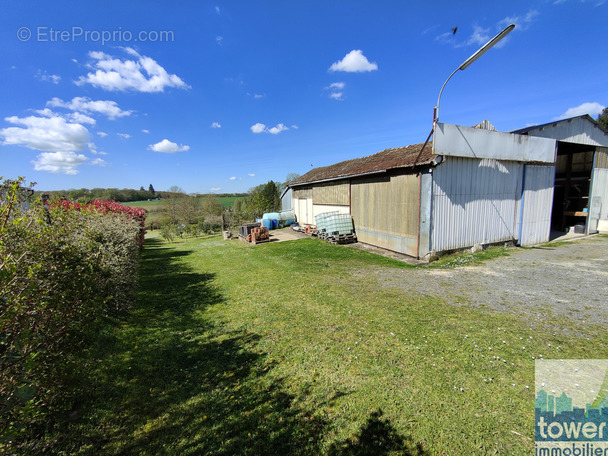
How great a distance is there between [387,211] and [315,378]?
9.29 m

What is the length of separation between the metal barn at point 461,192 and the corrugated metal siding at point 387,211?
39 millimetres

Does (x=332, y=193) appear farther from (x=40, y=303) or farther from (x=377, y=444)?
(x=40, y=303)

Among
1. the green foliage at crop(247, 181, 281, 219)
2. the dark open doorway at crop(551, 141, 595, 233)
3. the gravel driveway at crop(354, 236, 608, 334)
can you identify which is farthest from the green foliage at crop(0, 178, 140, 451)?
the green foliage at crop(247, 181, 281, 219)

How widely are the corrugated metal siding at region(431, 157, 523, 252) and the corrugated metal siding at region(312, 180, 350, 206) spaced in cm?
602

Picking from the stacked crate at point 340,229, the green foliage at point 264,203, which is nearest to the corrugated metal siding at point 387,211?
the stacked crate at point 340,229

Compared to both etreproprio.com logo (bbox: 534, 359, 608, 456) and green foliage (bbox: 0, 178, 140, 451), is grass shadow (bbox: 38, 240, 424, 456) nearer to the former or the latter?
green foliage (bbox: 0, 178, 140, 451)

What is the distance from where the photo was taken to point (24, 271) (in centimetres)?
281

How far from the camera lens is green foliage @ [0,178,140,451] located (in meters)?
1.89

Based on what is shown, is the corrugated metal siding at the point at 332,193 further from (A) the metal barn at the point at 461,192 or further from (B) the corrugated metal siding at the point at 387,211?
(A) the metal barn at the point at 461,192

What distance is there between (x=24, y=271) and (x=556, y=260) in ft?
46.2

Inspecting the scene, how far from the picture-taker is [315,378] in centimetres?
344

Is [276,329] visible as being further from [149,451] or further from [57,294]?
[57,294]

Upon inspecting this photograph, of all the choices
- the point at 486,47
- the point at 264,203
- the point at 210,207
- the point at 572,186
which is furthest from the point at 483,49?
the point at 210,207

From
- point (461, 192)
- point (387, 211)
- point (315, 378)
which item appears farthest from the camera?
point (387, 211)
